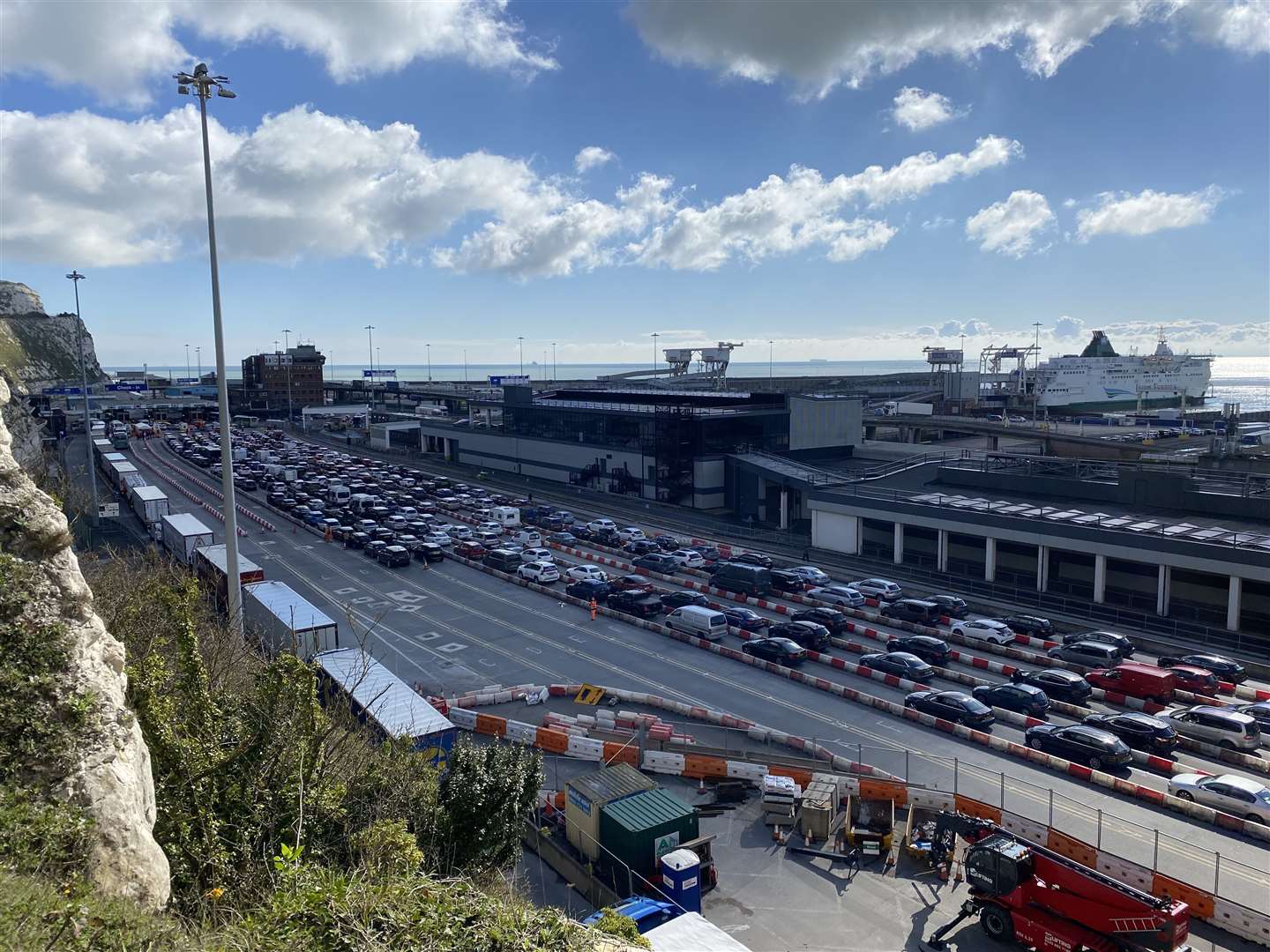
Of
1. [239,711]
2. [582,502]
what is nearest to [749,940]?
[239,711]

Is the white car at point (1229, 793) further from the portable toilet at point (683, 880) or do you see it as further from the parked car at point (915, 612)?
the parked car at point (915, 612)

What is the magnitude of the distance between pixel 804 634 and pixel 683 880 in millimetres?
14833

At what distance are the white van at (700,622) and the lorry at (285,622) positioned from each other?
11.9 metres

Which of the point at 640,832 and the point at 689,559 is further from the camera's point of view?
the point at 689,559

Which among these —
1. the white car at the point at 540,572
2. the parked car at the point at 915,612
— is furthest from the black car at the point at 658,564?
the parked car at the point at 915,612

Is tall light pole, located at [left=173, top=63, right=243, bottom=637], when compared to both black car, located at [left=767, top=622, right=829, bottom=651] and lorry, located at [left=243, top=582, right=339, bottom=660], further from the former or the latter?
black car, located at [left=767, top=622, right=829, bottom=651]

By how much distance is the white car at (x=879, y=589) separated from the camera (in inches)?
1280

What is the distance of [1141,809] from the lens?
16.6m

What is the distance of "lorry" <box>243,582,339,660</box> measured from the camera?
2125cm

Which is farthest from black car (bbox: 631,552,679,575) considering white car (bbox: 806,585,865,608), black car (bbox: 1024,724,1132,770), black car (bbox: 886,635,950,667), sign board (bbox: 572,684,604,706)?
black car (bbox: 1024,724,1132,770)

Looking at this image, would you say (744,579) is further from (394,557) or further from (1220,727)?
(1220,727)

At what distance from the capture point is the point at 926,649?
2569 centimetres

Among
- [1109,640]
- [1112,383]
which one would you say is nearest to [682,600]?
[1109,640]

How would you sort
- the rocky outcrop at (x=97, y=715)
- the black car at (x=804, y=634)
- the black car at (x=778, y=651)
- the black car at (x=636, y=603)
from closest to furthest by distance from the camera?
1. the rocky outcrop at (x=97, y=715)
2. the black car at (x=778, y=651)
3. the black car at (x=804, y=634)
4. the black car at (x=636, y=603)
